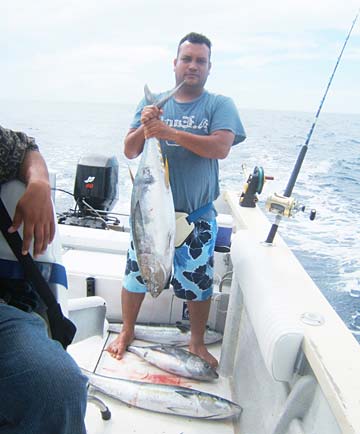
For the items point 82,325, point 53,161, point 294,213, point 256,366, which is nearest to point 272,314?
point 256,366

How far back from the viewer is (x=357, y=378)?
94 cm

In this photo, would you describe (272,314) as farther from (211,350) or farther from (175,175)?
(211,350)

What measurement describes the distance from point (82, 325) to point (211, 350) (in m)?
1.00

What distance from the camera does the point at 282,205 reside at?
1.69 metres

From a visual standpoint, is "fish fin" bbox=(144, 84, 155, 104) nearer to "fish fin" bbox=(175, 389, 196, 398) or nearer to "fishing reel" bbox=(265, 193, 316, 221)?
"fishing reel" bbox=(265, 193, 316, 221)

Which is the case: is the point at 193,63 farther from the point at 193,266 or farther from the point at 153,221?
the point at 193,266

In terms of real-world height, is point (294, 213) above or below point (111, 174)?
above

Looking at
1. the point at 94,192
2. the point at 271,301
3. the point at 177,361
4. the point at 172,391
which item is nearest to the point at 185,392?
the point at 172,391

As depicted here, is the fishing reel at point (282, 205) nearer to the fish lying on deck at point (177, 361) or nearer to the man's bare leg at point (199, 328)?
the man's bare leg at point (199, 328)

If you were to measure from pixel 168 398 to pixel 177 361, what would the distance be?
0.88 feet

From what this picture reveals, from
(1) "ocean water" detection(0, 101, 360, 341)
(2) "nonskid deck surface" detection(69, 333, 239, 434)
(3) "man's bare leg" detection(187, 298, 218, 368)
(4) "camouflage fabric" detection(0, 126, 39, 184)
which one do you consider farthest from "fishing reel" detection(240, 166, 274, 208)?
(4) "camouflage fabric" detection(0, 126, 39, 184)

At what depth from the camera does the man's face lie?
1.83m

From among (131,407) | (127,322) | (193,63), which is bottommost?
(131,407)

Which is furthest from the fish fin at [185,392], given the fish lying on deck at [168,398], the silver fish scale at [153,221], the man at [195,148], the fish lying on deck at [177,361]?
the silver fish scale at [153,221]
